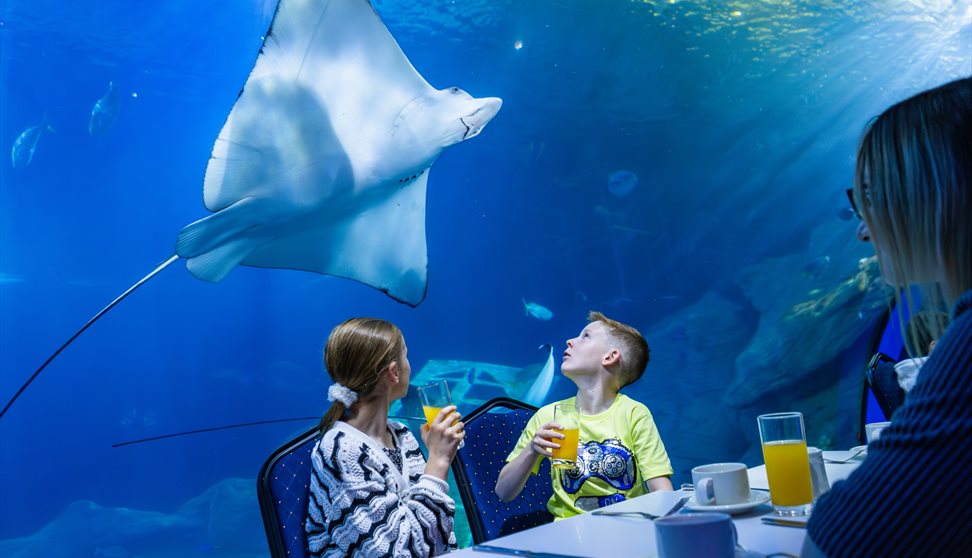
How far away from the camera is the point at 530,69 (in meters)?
7.66

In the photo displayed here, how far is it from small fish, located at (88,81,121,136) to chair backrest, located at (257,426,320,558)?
4.21 m

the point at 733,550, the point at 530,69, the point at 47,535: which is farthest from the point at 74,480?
the point at 530,69

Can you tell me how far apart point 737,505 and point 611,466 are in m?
0.75

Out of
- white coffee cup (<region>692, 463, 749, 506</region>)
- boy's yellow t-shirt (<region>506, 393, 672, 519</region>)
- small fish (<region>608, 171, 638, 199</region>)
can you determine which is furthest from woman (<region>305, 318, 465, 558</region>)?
small fish (<region>608, 171, 638, 199</region>)

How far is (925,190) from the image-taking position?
702mm

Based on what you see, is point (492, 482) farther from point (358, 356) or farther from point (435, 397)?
point (358, 356)

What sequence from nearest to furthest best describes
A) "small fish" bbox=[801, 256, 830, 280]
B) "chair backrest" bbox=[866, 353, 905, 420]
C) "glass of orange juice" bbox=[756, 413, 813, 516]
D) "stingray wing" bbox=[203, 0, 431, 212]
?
"glass of orange juice" bbox=[756, 413, 813, 516]
"chair backrest" bbox=[866, 353, 905, 420]
"stingray wing" bbox=[203, 0, 431, 212]
"small fish" bbox=[801, 256, 830, 280]

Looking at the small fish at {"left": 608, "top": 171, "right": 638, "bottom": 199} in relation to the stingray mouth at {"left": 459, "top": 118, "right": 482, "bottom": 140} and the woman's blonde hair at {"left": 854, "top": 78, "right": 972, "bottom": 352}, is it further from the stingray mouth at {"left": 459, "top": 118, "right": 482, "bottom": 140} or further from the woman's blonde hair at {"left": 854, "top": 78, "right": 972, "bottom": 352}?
the woman's blonde hair at {"left": 854, "top": 78, "right": 972, "bottom": 352}

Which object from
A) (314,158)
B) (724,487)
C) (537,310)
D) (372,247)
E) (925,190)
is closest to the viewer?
(925,190)

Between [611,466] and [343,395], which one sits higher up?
[343,395]

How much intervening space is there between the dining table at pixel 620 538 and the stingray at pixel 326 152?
2.56 m

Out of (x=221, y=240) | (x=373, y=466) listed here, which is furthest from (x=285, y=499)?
(x=221, y=240)

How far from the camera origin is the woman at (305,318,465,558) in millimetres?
1364

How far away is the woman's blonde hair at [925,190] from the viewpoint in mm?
689
